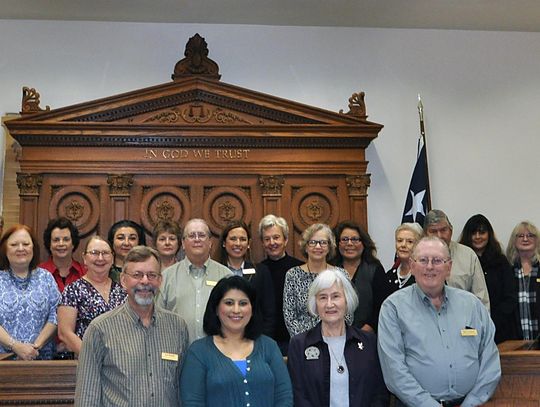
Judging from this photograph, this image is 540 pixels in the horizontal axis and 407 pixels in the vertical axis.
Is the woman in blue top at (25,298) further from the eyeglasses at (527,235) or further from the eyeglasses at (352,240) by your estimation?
the eyeglasses at (527,235)

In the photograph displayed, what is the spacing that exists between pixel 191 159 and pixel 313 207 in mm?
1177

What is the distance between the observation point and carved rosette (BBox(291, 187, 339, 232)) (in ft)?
18.5

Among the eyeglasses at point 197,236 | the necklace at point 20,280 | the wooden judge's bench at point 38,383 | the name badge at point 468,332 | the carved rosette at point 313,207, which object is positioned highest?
the carved rosette at point 313,207

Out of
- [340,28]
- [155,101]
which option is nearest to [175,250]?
[155,101]

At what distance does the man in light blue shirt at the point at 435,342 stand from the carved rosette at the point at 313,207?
8.81ft

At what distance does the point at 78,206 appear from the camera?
5445mm

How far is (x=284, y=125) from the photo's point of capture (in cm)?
560

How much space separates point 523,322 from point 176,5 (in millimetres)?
4148

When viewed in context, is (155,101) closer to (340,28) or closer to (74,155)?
(74,155)

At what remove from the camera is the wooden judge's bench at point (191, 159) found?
543 cm

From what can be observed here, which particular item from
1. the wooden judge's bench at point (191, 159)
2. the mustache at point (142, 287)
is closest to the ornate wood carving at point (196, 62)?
the wooden judge's bench at point (191, 159)

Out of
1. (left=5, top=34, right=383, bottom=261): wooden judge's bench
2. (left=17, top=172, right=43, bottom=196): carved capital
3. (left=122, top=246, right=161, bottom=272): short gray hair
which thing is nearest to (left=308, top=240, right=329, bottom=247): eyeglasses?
(left=122, top=246, right=161, bottom=272): short gray hair

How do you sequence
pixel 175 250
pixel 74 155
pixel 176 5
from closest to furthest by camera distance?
pixel 175 250, pixel 74 155, pixel 176 5

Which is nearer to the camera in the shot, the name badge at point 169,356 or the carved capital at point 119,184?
the name badge at point 169,356
